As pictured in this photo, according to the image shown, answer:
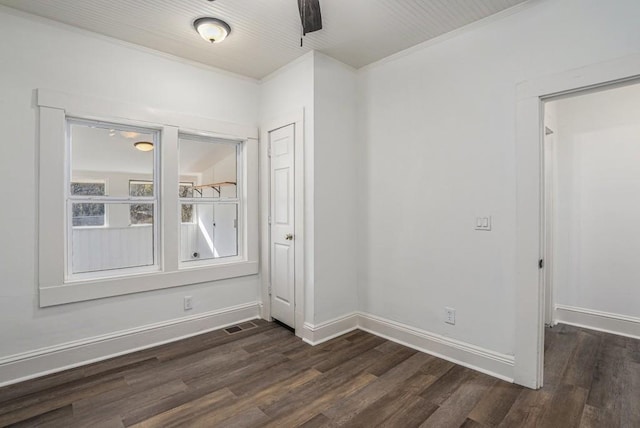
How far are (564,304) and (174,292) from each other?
4.24 metres

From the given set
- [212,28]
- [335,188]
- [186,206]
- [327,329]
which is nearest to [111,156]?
[186,206]

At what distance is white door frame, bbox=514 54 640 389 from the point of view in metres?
2.27

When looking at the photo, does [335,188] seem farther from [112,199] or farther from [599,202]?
[599,202]

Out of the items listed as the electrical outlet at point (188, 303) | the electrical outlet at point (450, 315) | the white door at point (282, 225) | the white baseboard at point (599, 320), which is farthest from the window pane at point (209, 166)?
the white baseboard at point (599, 320)

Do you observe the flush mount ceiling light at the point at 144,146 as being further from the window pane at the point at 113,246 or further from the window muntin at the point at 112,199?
the window pane at the point at 113,246

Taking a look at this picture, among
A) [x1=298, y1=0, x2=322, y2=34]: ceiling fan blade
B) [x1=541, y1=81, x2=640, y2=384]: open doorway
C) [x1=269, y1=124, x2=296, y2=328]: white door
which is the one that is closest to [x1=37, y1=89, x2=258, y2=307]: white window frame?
[x1=269, y1=124, x2=296, y2=328]: white door

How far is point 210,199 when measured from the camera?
355cm

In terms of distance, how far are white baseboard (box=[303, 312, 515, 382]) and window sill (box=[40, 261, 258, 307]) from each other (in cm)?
104

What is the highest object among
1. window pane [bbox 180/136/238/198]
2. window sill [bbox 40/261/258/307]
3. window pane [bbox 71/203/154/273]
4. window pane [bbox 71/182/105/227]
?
window pane [bbox 180/136/238/198]

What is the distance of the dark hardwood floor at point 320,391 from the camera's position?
1.99m

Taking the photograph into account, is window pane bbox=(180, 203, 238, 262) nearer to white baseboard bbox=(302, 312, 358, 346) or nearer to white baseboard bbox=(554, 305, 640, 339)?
white baseboard bbox=(302, 312, 358, 346)

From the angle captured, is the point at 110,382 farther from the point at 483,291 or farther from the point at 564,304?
the point at 564,304

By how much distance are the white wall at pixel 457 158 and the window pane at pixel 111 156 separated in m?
2.23

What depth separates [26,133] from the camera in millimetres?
2461
